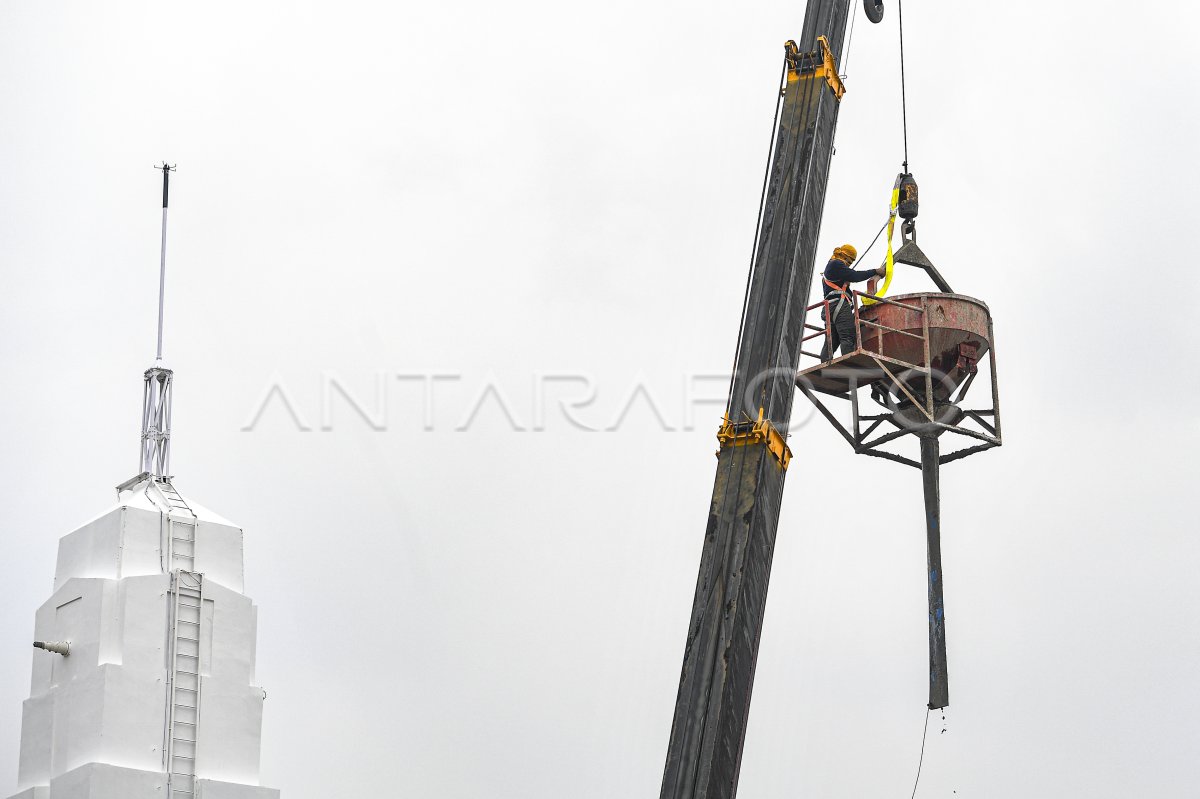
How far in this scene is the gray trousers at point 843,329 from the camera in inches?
1140

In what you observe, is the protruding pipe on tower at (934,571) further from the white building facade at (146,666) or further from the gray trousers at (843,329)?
the white building facade at (146,666)

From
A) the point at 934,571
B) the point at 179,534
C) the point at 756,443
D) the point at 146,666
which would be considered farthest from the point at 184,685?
the point at 756,443

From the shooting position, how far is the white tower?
4991 cm

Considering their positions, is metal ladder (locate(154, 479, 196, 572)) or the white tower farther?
metal ladder (locate(154, 479, 196, 572))

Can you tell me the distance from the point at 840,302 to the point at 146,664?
1158 inches

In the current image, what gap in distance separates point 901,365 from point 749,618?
744cm

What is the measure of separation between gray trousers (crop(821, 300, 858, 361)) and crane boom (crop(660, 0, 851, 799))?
98.0 inches

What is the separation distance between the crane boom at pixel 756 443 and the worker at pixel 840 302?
2.02 meters

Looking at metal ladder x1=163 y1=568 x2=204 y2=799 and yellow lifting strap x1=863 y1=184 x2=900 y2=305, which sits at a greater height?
yellow lifting strap x1=863 y1=184 x2=900 y2=305

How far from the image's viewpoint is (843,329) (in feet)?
95.1

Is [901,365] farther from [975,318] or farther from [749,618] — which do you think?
[749,618]

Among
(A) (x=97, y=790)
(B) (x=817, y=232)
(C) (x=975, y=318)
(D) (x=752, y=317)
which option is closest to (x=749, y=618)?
(D) (x=752, y=317)

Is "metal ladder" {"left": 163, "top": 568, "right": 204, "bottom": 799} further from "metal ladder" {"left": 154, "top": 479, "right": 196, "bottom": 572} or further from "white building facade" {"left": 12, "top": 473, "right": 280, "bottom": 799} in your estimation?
"metal ladder" {"left": 154, "top": 479, "right": 196, "bottom": 572}

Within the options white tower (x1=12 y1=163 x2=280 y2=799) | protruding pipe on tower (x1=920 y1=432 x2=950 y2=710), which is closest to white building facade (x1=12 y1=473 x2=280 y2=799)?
white tower (x1=12 y1=163 x2=280 y2=799)
